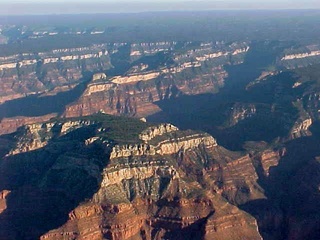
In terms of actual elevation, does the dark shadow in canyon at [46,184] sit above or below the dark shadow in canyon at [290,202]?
above

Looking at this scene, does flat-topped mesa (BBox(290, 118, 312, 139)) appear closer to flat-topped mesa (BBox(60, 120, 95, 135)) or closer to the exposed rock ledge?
the exposed rock ledge

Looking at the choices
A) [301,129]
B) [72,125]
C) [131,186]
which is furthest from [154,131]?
[301,129]

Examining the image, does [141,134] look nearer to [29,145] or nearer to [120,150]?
[120,150]

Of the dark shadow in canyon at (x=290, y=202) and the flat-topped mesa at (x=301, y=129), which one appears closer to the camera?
the dark shadow in canyon at (x=290, y=202)

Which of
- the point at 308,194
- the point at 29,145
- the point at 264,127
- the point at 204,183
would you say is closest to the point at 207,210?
the point at 204,183

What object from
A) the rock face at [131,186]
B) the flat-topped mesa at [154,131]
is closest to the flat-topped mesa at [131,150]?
the rock face at [131,186]

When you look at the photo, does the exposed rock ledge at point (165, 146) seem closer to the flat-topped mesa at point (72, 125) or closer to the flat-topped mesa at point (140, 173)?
the flat-topped mesa at point (140, 173)

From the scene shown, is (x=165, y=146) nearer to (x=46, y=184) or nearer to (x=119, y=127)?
(x=119, y=127)
